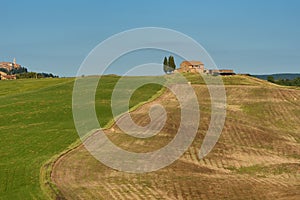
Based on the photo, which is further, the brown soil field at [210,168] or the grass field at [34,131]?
the grass field at [34,131]

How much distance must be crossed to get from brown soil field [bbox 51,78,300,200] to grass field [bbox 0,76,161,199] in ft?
5.90

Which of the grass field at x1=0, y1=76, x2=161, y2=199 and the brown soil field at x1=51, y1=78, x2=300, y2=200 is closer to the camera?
the brown soil field at x1=51, y1=78, x2=300, y2=200

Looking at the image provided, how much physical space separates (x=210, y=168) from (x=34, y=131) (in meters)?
18.9

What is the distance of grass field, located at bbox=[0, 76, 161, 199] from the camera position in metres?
30.5

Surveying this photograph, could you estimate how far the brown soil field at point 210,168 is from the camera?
29016mm

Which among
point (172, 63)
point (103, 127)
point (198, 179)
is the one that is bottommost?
point (198, 179)

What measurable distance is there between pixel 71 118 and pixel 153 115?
29.4 feet

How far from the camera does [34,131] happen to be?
1828 inches

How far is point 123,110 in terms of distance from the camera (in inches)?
2253

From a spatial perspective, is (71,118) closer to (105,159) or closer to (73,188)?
(105,159)

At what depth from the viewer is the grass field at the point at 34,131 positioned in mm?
30453

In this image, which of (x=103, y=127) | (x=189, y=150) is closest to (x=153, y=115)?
(x=103, y=127)

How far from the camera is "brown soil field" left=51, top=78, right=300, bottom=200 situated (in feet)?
95.2

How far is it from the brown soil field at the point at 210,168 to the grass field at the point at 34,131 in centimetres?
180
